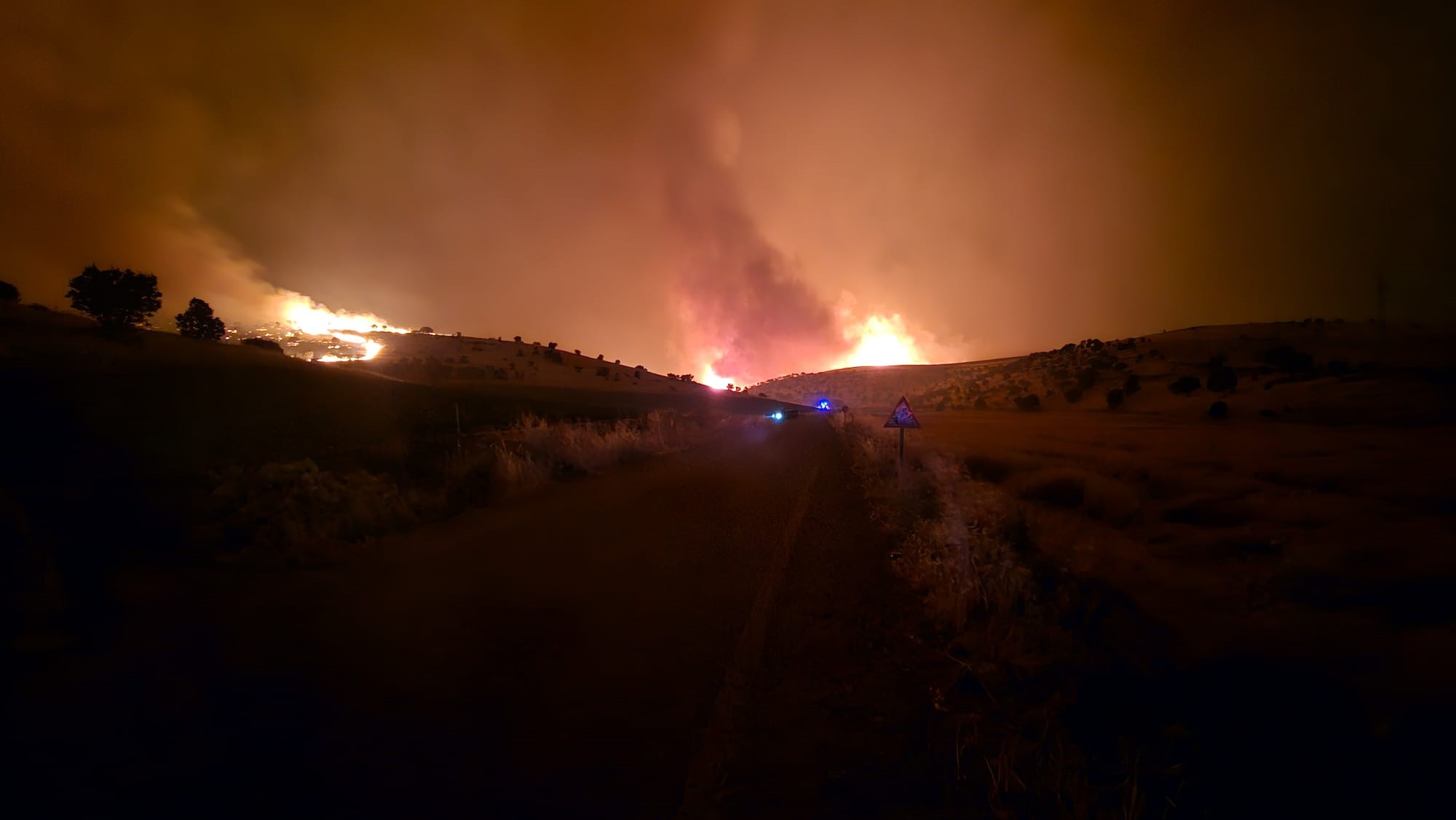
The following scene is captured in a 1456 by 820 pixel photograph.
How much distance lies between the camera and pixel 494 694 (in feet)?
12.9

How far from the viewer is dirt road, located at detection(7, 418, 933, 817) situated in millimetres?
2924

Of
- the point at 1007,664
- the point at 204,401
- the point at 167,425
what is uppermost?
the point at 204,401

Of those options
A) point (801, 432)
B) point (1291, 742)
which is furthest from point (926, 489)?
point (801, 432)

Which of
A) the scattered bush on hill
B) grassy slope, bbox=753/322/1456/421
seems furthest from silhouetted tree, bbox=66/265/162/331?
the scattered bush on hill

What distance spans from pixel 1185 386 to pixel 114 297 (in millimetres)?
59106

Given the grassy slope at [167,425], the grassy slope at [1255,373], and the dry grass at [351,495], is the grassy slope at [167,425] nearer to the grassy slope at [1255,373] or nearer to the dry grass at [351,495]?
the dry grass at [351,495]

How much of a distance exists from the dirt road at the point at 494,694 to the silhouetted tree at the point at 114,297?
32159mm

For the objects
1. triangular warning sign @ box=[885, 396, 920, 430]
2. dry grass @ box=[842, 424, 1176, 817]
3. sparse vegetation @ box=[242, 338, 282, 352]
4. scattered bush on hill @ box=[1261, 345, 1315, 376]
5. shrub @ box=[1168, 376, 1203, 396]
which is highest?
sparse vegetation @ box=[242, 338, 282, 352]

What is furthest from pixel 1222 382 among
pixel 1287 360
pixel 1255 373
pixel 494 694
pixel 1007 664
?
pixel 494 694

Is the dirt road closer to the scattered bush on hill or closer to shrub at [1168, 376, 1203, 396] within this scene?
shrub at [1168, 376, 1203, 396]

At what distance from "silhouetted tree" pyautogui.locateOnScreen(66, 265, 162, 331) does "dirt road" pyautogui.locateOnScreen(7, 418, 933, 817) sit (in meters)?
32.2

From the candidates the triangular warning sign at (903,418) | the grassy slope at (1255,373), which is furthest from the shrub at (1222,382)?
the triangular warning sign at (903,418)

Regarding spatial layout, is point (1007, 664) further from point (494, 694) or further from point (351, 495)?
point (351, 495)

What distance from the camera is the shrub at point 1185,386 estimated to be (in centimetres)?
3069
